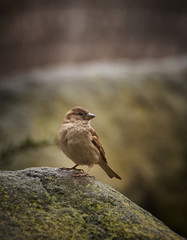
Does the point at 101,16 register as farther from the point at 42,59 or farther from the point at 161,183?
the point at 161,183

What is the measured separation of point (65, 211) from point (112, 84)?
621 centimetres

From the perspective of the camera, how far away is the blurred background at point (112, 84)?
7066 millimetres

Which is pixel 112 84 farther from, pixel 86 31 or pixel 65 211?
pixel 65 211

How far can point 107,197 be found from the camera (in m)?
2.56

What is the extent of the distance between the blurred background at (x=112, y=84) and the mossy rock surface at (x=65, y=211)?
12.3ft

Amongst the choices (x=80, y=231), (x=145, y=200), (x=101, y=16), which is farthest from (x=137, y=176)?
(x=80, y=231)

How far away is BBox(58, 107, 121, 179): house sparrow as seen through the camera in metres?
3.13

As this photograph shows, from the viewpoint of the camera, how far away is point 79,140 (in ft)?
10.3

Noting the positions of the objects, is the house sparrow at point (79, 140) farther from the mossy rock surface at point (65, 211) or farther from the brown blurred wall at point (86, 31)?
the brown blurred wall at point (86, 31)

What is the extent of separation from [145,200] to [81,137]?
4.45 metres

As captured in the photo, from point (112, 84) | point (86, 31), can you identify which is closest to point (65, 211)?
point (112, 84)

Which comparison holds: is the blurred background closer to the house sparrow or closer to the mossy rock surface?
the house sparrow

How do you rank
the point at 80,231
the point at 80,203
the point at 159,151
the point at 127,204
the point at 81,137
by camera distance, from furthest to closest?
the point at 159,151 < the point at 81,137 < the point at 127,204 < the point at 80,203 < the point at 80,231

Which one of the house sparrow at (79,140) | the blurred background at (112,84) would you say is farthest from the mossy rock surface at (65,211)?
the blurred background at (112,84)
